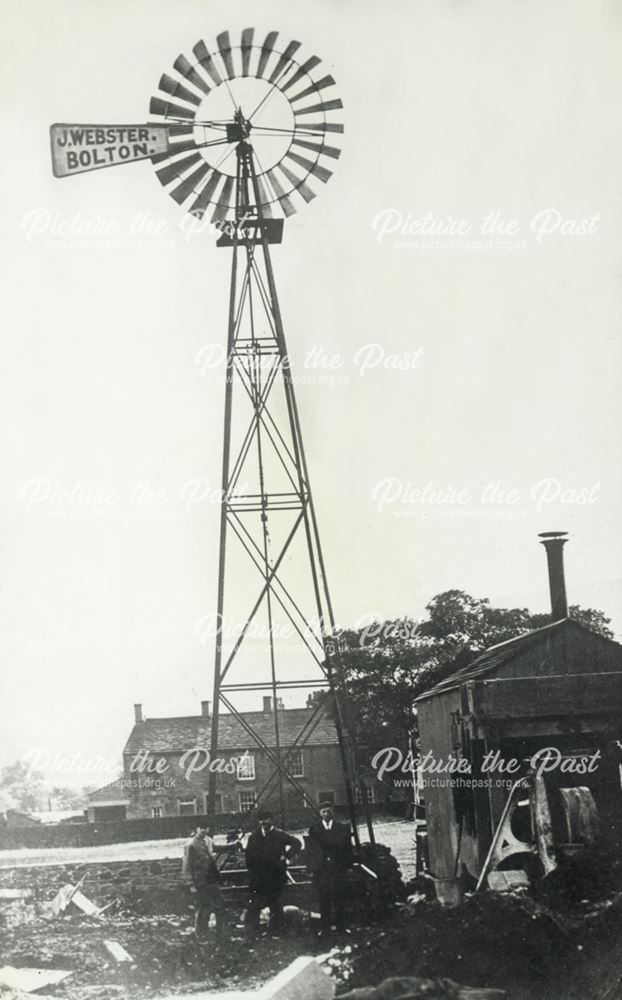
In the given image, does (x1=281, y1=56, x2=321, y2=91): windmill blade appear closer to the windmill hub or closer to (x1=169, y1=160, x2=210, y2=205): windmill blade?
the windmill hub

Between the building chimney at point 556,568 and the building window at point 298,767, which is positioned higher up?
the building chimney at point 556,568

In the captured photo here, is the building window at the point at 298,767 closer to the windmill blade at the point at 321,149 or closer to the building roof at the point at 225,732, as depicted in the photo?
the building roof at the point at 225,732

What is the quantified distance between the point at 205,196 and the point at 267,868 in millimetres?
8792

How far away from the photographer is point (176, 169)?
12.1m

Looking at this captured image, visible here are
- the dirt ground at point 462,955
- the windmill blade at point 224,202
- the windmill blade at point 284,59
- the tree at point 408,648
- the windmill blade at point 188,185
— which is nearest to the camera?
the dirt ground at point 462,955

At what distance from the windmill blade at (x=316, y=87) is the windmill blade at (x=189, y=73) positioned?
45.5 inches

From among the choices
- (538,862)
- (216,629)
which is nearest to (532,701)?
(538,862)

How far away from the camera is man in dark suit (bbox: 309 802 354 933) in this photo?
10961mm

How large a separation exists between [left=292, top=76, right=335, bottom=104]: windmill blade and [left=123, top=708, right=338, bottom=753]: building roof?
1263 inches

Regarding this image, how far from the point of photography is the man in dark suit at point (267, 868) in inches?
429

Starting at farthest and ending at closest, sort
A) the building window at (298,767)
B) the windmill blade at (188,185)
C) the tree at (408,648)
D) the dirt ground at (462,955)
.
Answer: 1. the building window at (298,767)
2. the tree at (408,648)
3. the windmill blade at (188,185)
4. the dirt ground at (462,955)

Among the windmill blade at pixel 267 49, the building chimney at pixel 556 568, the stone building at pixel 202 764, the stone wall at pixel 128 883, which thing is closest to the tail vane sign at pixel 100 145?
the windmill blade at pixel 267 49

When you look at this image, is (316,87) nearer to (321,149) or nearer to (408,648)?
(321,149)

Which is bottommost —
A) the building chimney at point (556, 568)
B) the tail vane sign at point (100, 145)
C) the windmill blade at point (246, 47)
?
the building chimney at point (556, 568)
